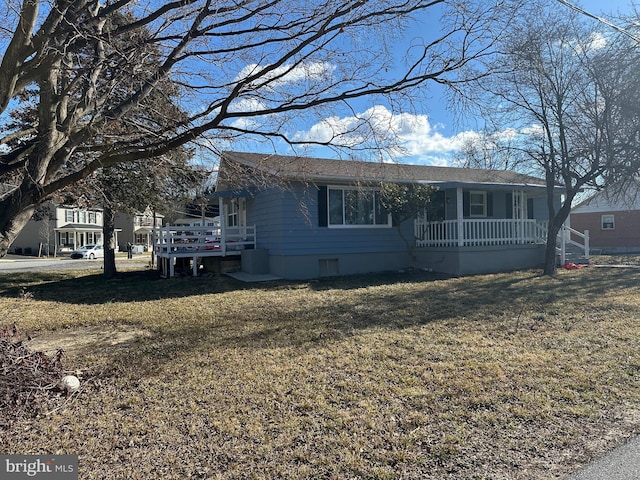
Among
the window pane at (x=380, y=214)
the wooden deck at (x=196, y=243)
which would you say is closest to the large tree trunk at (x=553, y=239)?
the window pane at (x=380, y=214)

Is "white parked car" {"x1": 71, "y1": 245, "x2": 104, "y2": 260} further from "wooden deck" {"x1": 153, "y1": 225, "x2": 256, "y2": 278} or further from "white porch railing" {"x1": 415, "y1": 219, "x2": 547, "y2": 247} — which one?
"white porch railing" {"x1": 415, "y1": 219, "x2": 547, "y2": 247}

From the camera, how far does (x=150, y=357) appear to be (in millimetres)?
5258

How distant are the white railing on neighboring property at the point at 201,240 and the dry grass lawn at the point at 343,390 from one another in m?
5.00

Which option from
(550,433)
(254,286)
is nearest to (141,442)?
(550,433)

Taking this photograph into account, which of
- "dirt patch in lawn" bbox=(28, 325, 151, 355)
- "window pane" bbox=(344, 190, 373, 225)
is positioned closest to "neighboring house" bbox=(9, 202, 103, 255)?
"window pane" bbox=(344, 190, 373, 225)

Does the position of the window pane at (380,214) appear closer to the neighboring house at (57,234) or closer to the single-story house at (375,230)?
the single-story house at (375,230)

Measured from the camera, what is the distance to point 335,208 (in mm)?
13297

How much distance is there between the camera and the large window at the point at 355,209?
43.5ft

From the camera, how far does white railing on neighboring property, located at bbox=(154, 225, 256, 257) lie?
13.4m

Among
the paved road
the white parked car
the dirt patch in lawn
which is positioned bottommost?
the paved road

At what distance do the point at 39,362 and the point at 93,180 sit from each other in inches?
149

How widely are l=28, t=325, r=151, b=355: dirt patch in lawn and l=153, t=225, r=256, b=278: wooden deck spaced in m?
6.31

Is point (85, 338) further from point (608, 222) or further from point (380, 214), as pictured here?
point (608, 222)

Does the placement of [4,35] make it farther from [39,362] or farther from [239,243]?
[239,243]
